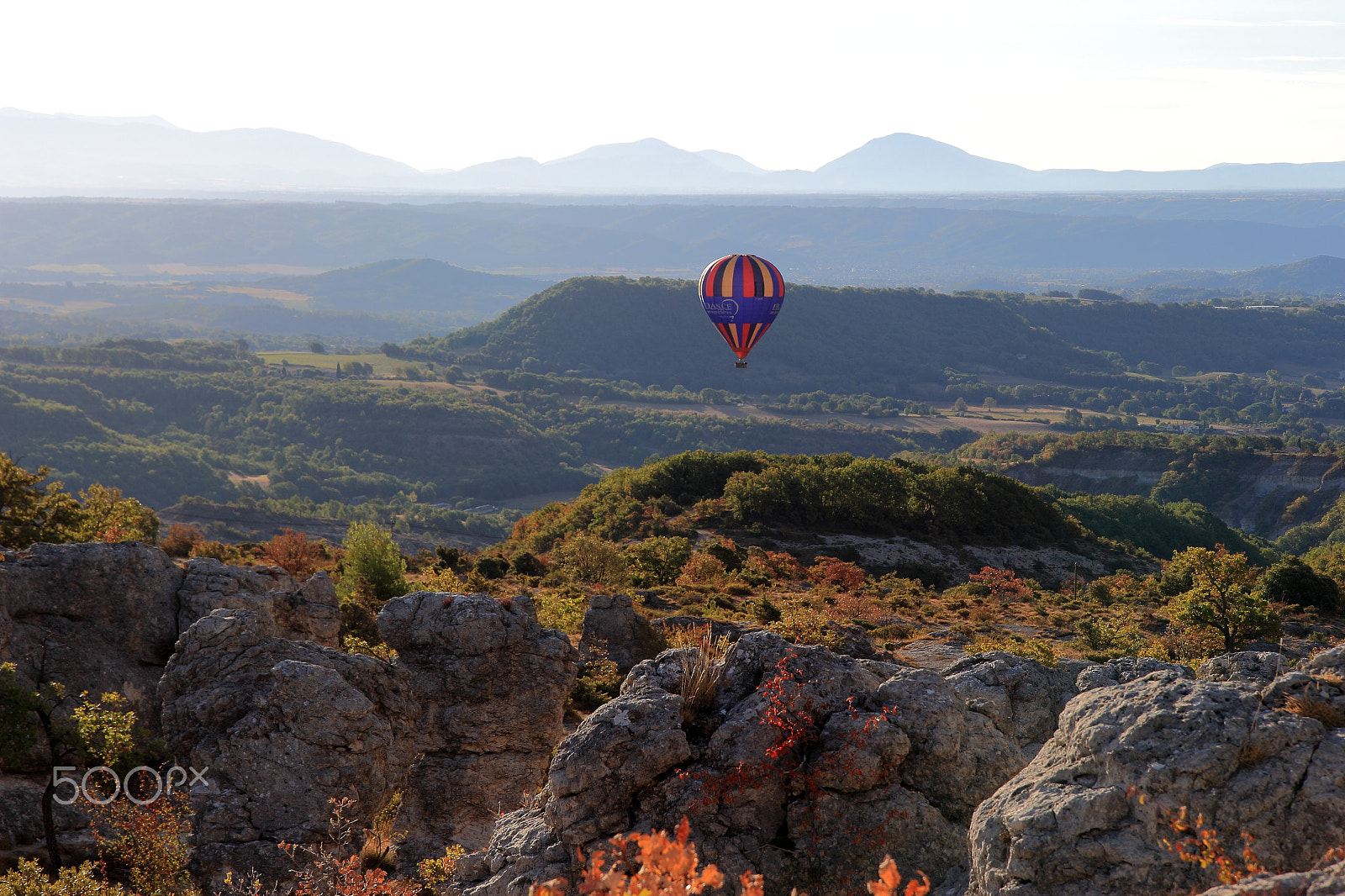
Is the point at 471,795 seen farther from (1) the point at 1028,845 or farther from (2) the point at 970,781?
(1) the point at 1028,845

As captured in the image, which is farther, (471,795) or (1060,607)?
(1060,607)

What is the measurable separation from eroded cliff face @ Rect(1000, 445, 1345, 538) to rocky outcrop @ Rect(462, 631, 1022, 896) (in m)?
123

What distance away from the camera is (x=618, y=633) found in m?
22.3

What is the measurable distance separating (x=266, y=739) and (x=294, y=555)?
2402 cm

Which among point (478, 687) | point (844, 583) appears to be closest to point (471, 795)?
point (478, 687)

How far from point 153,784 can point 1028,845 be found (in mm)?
11814

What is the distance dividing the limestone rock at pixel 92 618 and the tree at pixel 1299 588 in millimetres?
35849

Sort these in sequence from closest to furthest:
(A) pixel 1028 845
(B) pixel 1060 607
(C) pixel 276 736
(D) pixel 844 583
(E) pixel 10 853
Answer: (A) pixel 1028 845, (C) pixel 276 736, (E) pixel 10 853, (B) pixel 1060 607, (D) pixel 844 583

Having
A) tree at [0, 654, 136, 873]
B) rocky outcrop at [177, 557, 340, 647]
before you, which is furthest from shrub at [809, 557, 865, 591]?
tree at [0, 654, 136, 873]

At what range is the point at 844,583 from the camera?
38250 mm

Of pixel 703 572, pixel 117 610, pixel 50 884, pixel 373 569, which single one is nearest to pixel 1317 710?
pixel 50 884

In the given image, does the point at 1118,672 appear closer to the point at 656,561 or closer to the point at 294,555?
the point at 656,561

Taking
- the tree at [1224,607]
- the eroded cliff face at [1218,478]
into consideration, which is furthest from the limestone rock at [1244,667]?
the eroded cliff face at [1218,478]

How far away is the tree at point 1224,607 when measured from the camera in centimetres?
2464
